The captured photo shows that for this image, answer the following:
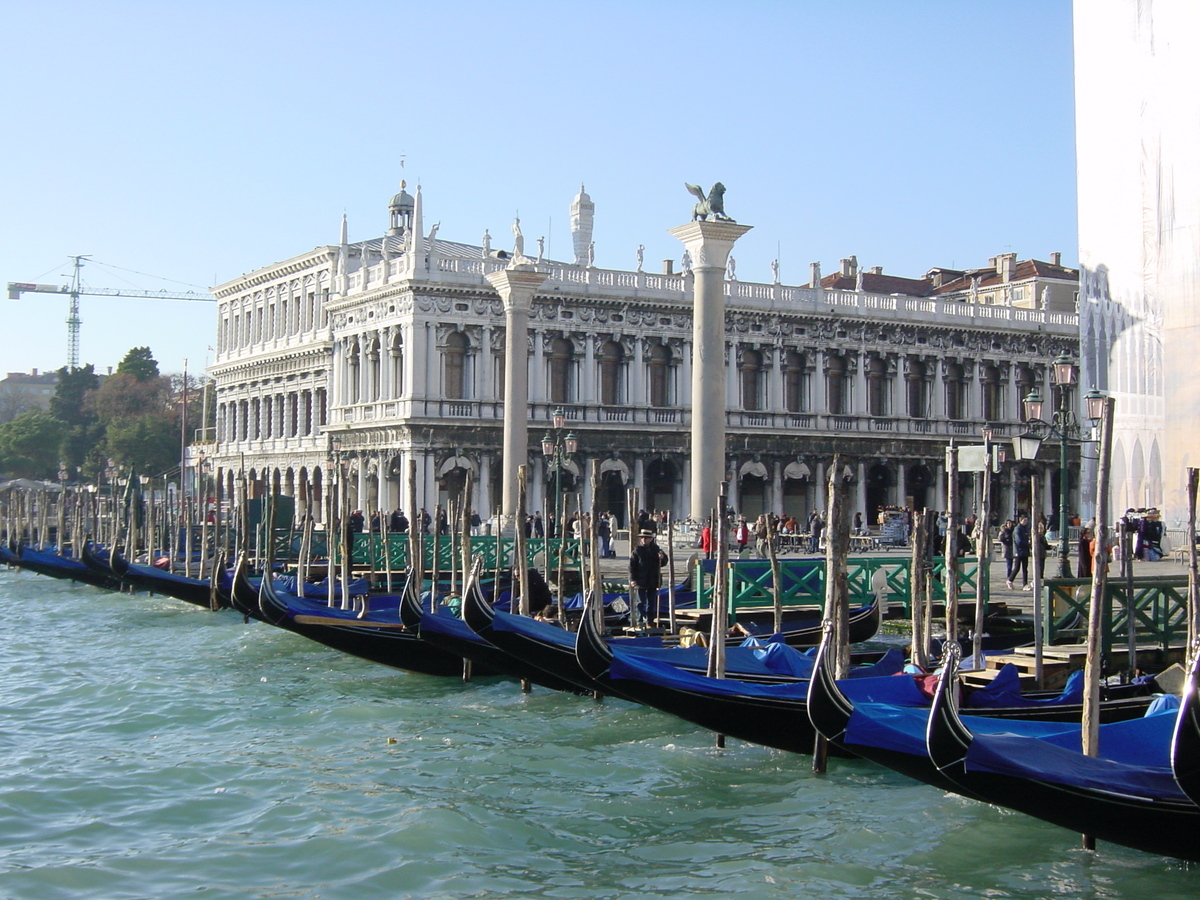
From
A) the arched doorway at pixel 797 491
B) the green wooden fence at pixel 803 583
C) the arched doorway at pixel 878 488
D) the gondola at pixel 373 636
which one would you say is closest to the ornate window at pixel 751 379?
the arched doorway at pixel 797 491

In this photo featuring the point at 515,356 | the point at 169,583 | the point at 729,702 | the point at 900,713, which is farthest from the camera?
the point at 515,356

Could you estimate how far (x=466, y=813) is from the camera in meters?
7.05

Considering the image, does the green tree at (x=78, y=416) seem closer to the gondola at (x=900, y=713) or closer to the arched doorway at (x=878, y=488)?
the arched doorway at (x=878, y=488)

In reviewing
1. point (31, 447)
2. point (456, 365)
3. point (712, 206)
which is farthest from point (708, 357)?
point (31, 447)

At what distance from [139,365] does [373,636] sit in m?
42.6

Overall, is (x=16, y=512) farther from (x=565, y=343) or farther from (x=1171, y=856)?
(x=1171, y=856)

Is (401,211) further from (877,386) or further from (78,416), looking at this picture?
(78,416)

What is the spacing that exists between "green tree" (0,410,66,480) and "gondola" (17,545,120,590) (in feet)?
81.0

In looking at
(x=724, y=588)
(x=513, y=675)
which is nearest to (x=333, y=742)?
(x=513, y=675)

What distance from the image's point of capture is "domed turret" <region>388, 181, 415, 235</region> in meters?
34.6

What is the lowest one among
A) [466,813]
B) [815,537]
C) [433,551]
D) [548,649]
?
[466,813]

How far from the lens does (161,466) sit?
43.0 metres

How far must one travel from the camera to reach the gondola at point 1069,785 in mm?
5180

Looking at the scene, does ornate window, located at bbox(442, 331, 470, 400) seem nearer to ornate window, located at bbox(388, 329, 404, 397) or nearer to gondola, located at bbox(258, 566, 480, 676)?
ornate window, located at bbox(388, 329, 404, 397)
